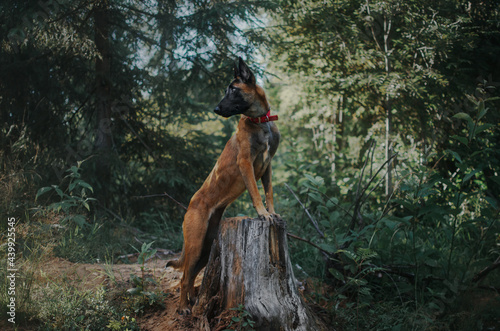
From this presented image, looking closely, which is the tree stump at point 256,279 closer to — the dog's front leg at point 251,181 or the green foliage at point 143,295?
the dog's front leg at point 251,181

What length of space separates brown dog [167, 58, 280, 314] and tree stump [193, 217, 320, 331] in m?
0.18

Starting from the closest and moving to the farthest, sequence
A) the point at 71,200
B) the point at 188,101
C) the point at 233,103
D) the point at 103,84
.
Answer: the point at 233,103 → the point at 71,200 → the point at 103,84 → the point at 188,101

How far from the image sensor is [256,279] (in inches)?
127

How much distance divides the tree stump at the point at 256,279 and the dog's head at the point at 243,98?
997mm

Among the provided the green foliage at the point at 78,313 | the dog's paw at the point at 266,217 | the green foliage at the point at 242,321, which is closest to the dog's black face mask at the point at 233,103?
the dog's paw at the point at 266,217

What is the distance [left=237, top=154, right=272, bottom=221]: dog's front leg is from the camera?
3.25m

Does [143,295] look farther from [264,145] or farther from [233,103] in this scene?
[233,103]

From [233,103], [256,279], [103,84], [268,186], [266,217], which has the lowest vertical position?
[256,279]

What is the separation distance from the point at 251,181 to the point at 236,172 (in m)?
0.26

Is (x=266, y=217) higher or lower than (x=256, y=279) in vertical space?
higher

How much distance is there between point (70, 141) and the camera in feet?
26.0

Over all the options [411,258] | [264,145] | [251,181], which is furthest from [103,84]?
[411,258]

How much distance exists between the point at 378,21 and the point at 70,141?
7678 millimetres

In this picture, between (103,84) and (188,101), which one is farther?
(188,101)
